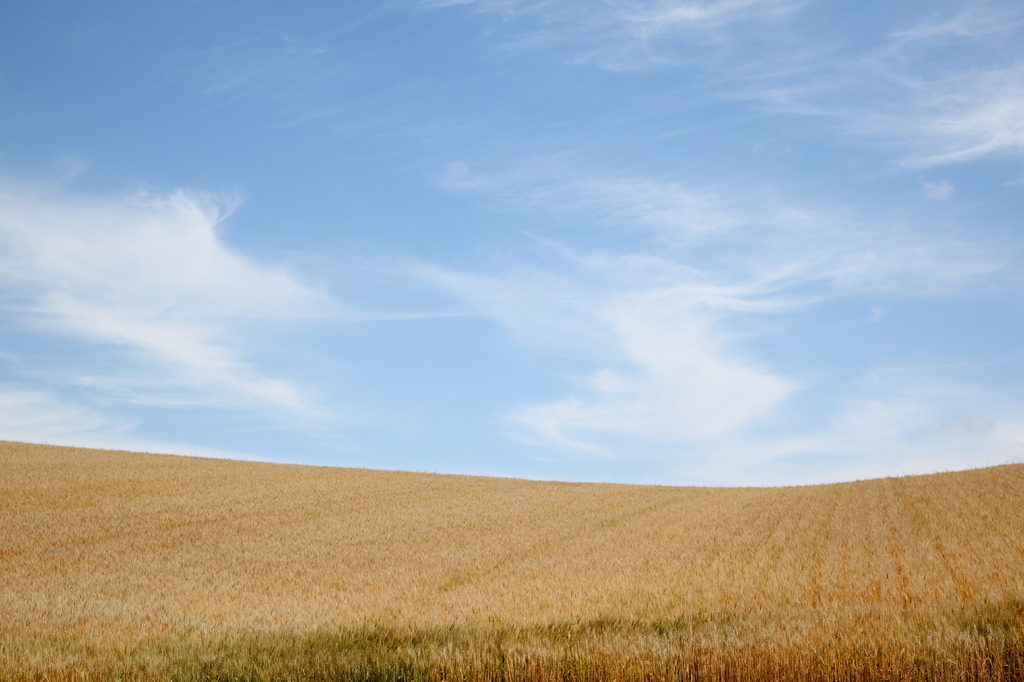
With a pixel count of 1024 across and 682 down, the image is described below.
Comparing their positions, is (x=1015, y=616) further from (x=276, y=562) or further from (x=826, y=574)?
(x=276, y=562)

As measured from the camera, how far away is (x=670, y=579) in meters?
13.8

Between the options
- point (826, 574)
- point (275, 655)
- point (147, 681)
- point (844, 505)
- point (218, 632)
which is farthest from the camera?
point (844, 505)

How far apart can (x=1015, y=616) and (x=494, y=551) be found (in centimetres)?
1141

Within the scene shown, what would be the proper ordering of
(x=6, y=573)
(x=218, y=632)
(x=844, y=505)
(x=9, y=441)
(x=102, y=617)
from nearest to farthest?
(x=218, y=632) → (x=102, y=617) → (x=6, y=573) → (x=844, y=505) → (x=9, y=441)

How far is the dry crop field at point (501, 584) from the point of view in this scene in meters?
8.31

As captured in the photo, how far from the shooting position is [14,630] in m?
11.1

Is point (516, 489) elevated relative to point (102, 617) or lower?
elevated

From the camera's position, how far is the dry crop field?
8.31 meters

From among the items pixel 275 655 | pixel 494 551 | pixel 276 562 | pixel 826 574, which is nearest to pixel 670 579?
pixel 826 574

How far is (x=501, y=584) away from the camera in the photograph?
14.0 metres

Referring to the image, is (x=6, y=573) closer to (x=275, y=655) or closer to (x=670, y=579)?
(x=275, y=655)

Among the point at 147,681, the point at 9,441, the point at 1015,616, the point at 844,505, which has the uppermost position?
the point at 9,441

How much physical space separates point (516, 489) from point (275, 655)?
26783 millimetres

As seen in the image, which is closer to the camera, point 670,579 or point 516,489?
point 670,579
